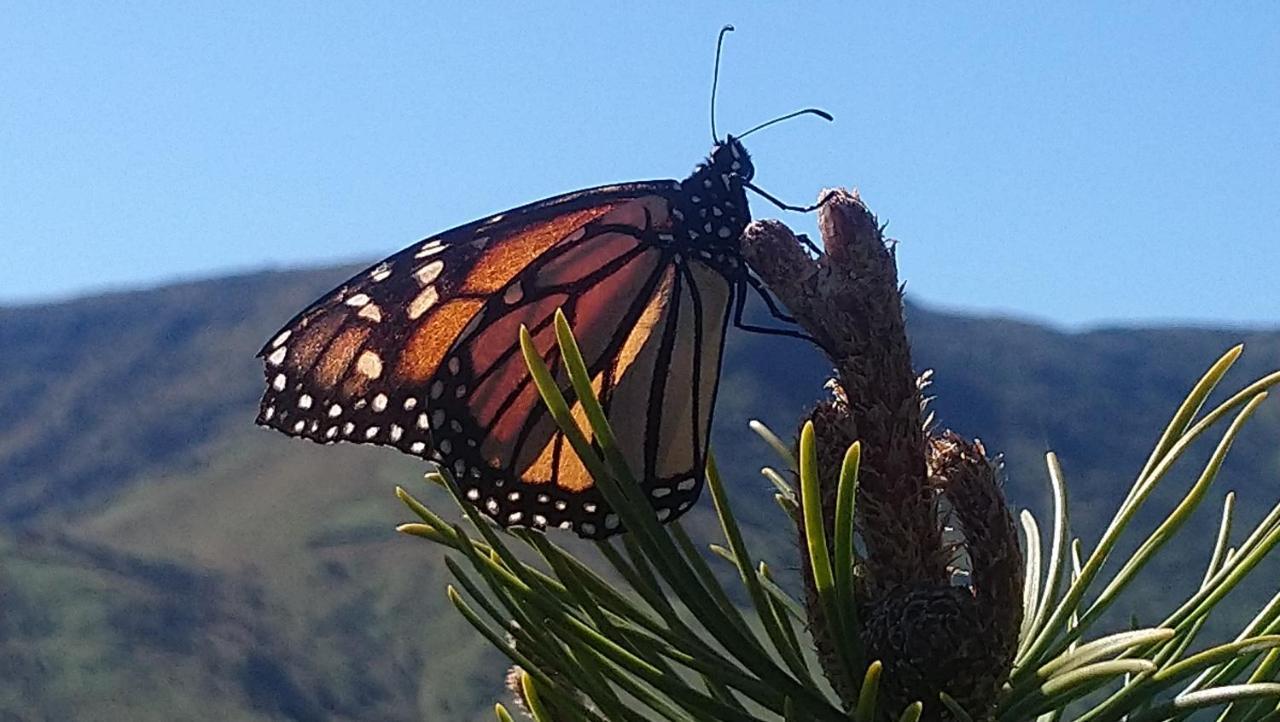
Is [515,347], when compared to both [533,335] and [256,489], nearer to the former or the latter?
[533,335]

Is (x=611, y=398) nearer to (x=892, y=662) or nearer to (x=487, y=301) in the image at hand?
(x=487, y=301)

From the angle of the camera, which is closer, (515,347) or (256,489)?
(515,347)

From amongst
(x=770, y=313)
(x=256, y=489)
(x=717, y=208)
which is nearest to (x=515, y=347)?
(x=717, y=208)

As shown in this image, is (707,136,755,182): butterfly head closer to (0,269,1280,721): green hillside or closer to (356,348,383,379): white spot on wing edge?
(356,348,383,379): white spot on wing edge

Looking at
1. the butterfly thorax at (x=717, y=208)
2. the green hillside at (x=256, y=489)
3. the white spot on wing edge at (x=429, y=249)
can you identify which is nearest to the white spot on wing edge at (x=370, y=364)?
the white spot on wing edge at (x=429, y=249)

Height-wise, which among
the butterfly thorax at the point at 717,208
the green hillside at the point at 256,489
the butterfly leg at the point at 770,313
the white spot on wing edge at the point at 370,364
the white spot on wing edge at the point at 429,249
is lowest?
the green hillside at the point at 256,489

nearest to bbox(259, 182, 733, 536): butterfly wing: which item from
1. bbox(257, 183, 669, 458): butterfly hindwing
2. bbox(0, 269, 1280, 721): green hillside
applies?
bbox(257, 183, 669, 458): butterfly hindwing

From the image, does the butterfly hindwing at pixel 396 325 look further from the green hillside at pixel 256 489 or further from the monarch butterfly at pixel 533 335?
the green hillside at pixel 256 489
